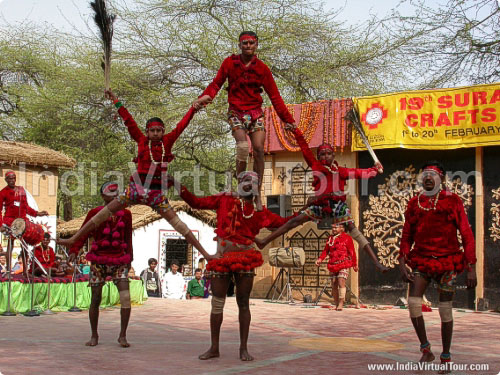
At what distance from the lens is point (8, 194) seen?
11719 millimetres

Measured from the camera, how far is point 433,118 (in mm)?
14461

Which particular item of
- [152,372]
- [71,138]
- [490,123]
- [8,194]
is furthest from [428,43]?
[71,138]

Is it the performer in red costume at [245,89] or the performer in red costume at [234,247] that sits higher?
the performer in red costume at [245,89]

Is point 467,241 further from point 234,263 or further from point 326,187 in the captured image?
point 234,263

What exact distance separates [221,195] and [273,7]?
51.4 ft

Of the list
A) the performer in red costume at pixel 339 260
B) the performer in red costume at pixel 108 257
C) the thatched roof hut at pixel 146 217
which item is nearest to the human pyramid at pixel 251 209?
the performer in red costume at pixel 108 257

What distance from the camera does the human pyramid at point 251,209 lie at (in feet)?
21.4

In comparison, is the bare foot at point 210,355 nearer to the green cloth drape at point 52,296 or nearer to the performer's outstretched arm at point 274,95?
the performer's outstretched arm at point 274,95

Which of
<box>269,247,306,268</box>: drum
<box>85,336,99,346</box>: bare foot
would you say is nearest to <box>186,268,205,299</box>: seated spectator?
<box>269,247,306,268</box>: drum

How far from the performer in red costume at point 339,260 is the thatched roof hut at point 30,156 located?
775 cm

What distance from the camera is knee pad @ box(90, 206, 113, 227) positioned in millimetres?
7141

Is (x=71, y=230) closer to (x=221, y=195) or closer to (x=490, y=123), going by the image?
(x=490, y=123)

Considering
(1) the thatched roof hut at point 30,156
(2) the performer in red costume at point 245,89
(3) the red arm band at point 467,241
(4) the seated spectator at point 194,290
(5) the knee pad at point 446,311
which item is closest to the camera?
(3) the red arm band at point 467,241

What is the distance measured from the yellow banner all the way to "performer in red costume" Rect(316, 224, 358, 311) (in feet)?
8.22
